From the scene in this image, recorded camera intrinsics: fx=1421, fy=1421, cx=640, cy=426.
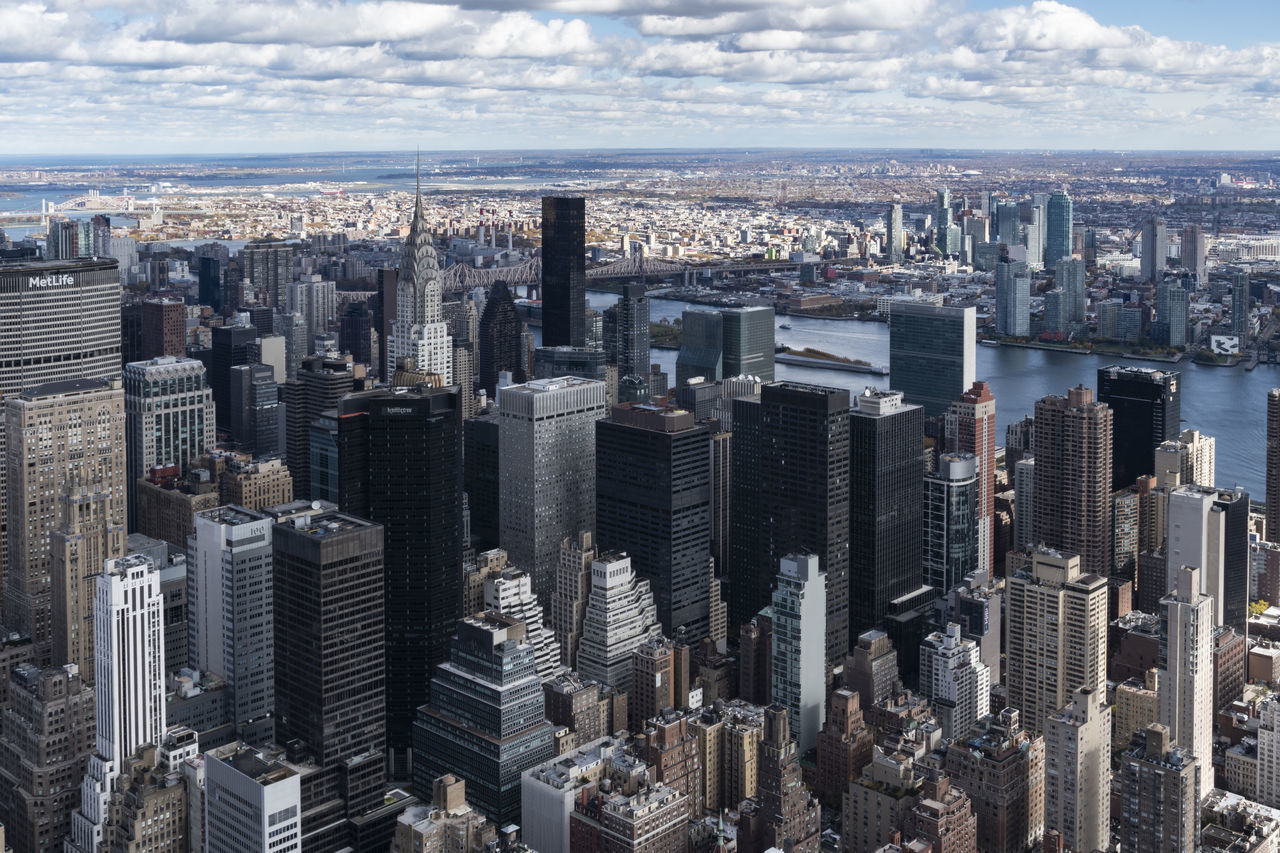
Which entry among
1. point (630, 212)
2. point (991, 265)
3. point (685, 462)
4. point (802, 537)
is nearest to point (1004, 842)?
point (802, 537)

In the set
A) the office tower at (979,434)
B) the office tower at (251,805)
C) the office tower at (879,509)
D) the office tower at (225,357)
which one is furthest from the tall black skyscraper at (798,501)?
the office tower at (225,357)

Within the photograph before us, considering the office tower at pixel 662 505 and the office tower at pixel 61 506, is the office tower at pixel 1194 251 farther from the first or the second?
the office tower at pixel 61 506

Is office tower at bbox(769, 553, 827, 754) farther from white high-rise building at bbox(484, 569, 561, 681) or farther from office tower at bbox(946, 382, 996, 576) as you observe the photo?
office tower at bbox(946, 382, 996, 576)

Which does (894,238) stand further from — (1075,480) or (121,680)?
(121,680)

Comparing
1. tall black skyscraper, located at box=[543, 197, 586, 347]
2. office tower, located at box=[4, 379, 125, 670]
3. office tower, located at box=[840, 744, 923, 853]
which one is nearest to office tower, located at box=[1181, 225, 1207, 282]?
tall black skyscraper, located at box=[543, 197, 586, 347]

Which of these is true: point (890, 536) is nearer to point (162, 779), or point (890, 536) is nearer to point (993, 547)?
point (993, 547)

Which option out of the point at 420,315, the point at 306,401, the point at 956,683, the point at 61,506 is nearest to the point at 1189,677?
the point at 956,683
